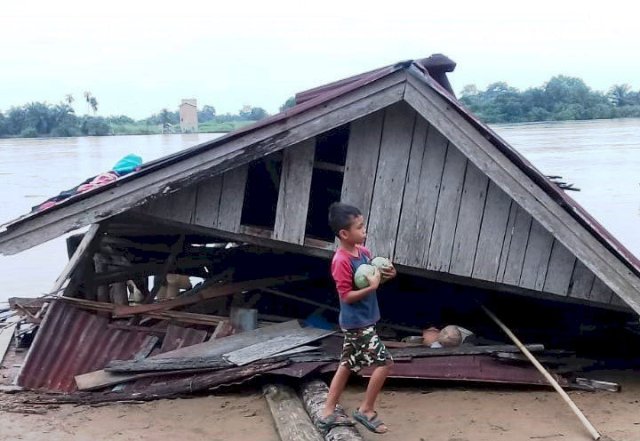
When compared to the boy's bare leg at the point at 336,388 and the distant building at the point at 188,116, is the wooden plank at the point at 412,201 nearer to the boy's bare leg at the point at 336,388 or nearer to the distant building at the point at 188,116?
the boy's bare leg at the point at 336,388

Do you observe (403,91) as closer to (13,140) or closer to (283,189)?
(283,189)

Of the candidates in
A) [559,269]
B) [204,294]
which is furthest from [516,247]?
[204,294]

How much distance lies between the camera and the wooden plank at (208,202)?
6.85 metres

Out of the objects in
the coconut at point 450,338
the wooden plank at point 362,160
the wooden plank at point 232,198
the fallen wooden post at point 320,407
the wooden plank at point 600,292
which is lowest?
the fallen wooden post at point 320,407

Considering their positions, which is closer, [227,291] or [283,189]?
[283,189]

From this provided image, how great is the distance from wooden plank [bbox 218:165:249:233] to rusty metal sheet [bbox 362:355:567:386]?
181 cm

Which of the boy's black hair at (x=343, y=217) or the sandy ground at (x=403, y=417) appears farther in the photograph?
the sandy ground at (x=403, y=417)

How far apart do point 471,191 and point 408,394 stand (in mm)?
1872

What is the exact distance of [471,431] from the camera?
5672mm

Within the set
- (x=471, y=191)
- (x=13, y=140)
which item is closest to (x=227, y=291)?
(x=471, y=191)

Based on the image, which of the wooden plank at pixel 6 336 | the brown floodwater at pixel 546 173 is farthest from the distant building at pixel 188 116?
the wooden plank at pixel 6 336

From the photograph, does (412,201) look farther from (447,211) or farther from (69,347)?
(69,347)

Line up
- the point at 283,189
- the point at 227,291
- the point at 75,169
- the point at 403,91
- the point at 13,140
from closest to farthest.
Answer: the point at 403,91 → the point at 283,189 → the point at 227,291 → the point at 75,169 → the point at 13,140

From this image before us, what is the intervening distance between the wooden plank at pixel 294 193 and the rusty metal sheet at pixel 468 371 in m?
1.41
